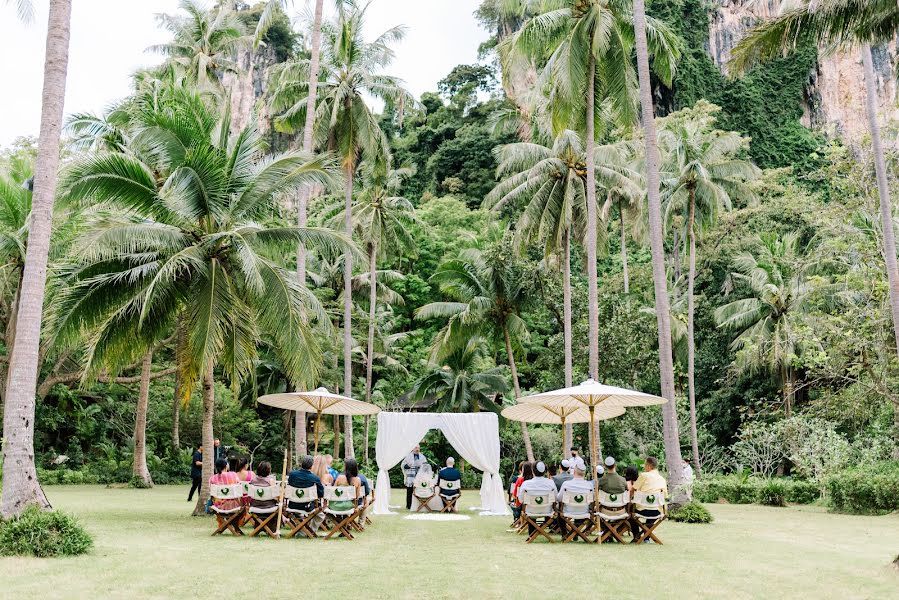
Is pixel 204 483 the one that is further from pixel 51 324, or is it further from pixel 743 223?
pixel 743 223

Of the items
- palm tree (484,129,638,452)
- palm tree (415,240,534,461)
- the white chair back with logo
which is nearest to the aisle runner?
the white chair back with logo

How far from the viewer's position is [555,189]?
81.2 feet

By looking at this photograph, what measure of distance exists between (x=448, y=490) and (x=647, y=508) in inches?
271

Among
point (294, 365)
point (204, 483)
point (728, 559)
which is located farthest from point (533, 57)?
point (728, 559)

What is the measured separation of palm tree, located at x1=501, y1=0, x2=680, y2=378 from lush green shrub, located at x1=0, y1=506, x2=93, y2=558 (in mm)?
13894

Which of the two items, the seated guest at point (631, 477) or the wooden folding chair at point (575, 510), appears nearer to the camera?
the wooden folding chair at point (575, 510)

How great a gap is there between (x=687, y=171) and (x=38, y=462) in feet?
79.3

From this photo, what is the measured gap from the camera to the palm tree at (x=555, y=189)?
24.3 meters

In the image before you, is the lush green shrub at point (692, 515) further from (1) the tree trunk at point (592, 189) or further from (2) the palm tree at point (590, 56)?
(2) the palm tree at point (590, 56)

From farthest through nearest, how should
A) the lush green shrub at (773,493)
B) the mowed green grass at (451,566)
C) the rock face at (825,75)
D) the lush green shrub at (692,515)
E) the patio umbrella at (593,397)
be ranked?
the rock face at (825,75) → the lush green shrub at (773,493) → the lush green shrub at (692,515) → the patio umbrella at (593,397) → the mowed green grass at (451,566)

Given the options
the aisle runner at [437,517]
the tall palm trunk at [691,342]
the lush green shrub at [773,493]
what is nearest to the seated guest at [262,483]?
the aisle runner at [437,517]

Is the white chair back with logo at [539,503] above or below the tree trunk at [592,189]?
below

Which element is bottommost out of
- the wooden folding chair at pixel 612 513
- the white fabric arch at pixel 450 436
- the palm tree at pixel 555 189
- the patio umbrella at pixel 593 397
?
the wooden folding chair at pixel 612 513

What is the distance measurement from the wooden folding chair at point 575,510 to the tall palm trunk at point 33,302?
676cm
